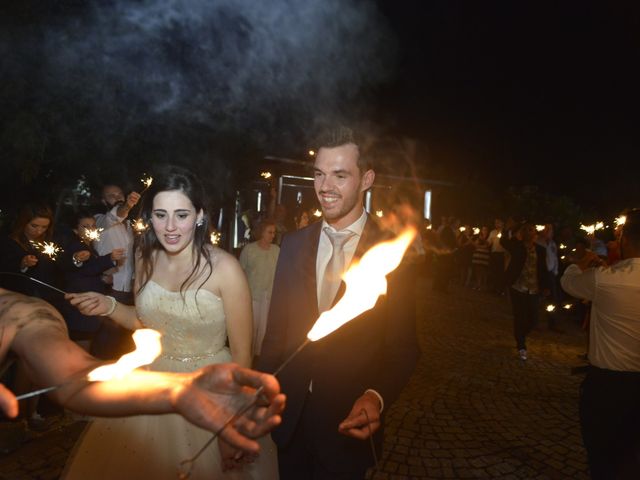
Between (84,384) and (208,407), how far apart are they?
27.2 inches

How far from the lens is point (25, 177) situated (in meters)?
9.07

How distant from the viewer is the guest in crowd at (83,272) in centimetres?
549

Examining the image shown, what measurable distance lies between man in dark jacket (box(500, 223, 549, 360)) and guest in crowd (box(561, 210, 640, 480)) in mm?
4742

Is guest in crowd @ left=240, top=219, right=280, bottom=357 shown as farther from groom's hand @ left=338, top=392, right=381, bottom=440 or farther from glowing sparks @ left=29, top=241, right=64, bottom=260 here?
groom's hand @ left=338, top=392, right=381, bottom=440

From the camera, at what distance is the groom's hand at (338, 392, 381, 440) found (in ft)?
7.55

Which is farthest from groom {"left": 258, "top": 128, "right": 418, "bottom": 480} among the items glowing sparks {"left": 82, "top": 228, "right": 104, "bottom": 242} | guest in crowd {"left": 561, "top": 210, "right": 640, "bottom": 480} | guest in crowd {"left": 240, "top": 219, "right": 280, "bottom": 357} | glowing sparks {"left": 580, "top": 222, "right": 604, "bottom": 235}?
glowing sparks {"left": 580, "top": 222, "right": 604, "bottom": 235}

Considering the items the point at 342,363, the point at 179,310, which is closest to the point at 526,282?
the point at 342,363

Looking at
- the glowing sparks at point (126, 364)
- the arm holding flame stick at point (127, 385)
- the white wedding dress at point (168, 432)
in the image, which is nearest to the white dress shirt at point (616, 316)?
the white wedding dress at point (168, 432)

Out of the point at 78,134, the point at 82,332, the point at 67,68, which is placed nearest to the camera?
the point at 82,332

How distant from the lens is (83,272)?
573cm

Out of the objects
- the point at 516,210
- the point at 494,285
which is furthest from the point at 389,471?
the point at 516,210

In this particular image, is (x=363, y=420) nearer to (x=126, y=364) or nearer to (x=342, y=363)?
(x=342, y=363)

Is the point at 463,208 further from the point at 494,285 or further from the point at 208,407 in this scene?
the point at 208,407

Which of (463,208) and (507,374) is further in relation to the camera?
(463,208)
